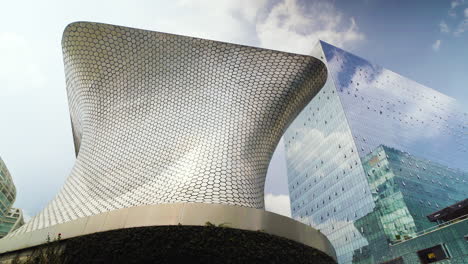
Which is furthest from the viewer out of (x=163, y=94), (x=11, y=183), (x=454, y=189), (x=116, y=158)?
(x=454, y=189)

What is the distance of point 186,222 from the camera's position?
315 inches

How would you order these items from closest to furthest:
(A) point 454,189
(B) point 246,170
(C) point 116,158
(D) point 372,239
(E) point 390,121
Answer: (B) point 246,170
(C) point 116,158
(D) point 372,239
(A) point 454,189
(E) point 390,121

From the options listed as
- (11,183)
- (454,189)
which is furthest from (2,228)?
(454,189)

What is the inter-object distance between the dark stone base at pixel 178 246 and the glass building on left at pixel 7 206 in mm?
26059

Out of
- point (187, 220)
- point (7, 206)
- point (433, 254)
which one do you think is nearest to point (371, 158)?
point (433, 254)

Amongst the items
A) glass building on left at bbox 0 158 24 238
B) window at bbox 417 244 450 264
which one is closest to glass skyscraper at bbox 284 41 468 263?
window at bbox 417 244 450 264

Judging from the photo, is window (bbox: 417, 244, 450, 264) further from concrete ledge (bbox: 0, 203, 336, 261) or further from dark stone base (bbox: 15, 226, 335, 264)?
dark stone base (bbox: 15, 226, 335, 264)

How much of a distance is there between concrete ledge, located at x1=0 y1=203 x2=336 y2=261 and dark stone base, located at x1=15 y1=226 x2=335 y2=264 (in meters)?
0.16

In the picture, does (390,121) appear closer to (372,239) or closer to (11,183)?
(372,239)

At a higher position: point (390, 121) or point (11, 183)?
point (390, 121)

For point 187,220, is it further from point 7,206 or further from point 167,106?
point 7,206

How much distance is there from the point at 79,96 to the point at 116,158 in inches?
204

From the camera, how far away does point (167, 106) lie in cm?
1516

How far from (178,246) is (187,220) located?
0.80 meters
